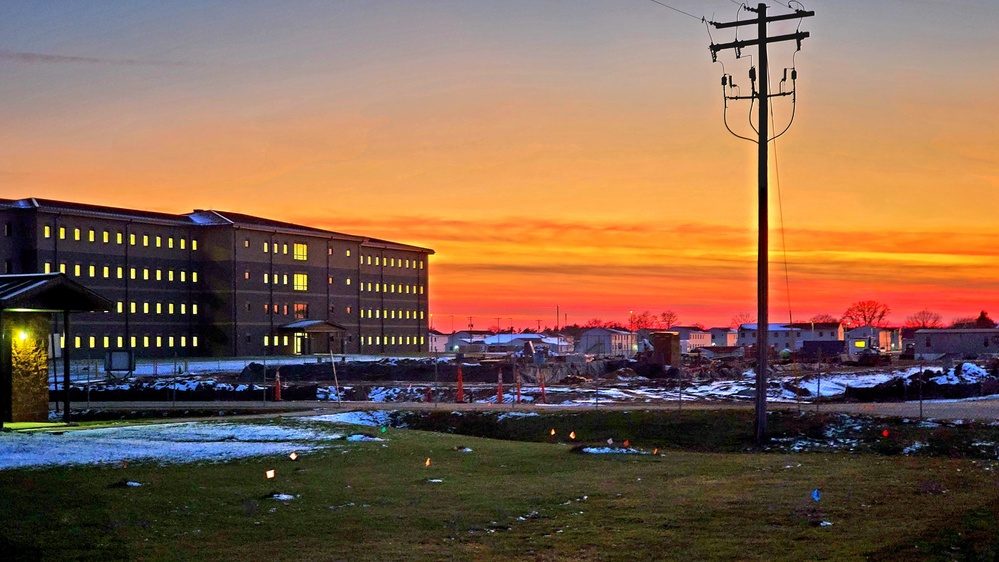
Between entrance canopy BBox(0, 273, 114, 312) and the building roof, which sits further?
the building roof

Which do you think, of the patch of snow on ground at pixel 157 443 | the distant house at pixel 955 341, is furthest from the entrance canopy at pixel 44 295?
the distant house at pixel 955 341

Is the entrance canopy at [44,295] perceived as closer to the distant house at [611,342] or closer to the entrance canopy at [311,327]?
the entrance canopy at [311,327]

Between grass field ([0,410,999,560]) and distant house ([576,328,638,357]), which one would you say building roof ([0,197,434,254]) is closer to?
distant house ([576,328,638,357])

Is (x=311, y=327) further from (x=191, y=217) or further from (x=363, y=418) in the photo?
(x=363, y=418)

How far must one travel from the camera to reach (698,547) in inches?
468

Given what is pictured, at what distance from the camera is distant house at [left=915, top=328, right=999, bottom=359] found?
5010 inches

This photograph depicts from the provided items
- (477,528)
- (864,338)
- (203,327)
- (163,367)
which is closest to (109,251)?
(203,327)

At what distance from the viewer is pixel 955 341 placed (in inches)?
5103

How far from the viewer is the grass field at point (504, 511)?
38.5ft

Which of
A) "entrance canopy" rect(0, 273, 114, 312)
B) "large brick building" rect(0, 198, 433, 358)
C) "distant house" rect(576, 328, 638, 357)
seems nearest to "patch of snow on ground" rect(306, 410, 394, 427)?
"entrance canopy" rect(0, 273, 114, 312)

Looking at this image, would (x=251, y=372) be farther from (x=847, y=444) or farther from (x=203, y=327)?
(x=847, y=444)

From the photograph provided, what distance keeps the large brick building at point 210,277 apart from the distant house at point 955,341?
221ft

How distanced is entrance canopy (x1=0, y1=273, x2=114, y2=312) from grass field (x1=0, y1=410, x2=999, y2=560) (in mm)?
11288

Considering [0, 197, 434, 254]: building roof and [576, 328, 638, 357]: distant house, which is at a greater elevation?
[0, 197, 434, 254]: building roof
